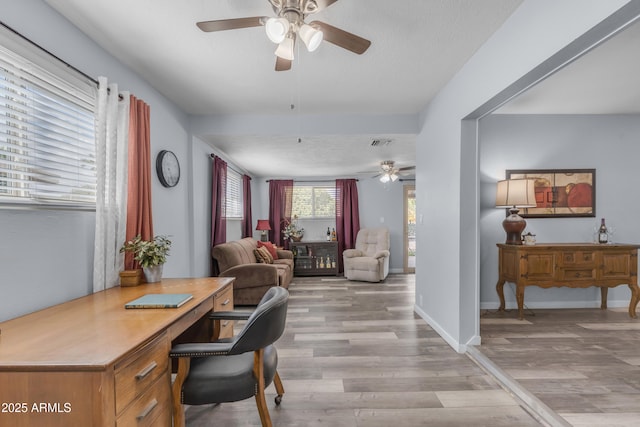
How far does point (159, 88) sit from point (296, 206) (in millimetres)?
4754

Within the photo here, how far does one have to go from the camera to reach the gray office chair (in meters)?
1.48

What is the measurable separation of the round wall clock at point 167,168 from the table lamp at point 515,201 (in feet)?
12.1

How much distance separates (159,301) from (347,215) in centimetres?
579

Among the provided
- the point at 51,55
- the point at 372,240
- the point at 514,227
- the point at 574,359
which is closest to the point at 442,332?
the point at 574,359

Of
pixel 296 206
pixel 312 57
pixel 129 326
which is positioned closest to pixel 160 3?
pixel 312 57

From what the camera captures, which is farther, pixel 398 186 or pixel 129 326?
pixel 398 186

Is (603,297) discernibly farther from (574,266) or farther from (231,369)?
(231,369)

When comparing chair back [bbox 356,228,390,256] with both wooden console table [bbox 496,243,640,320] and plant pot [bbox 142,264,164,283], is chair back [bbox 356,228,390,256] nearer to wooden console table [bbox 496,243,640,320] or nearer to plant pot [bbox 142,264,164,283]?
wooden console table [bbox 496,243,640,320]

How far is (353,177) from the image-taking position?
7.39 meters

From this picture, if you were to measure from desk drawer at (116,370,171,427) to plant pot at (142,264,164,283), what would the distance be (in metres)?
1.07

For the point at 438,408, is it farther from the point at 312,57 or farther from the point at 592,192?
the point at 592,192

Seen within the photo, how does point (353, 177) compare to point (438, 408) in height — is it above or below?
above

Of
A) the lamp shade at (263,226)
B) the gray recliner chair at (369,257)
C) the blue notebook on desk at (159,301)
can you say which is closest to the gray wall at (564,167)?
the gray recliner chair at (369,257)

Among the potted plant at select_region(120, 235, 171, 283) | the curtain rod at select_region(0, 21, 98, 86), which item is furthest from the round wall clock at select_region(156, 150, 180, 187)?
the curtain rod at select_region(0, 21, 98, 86)
